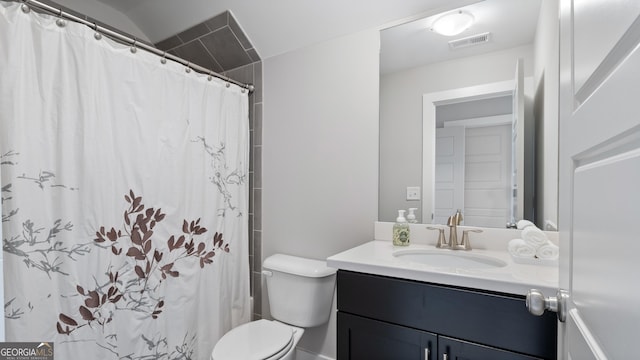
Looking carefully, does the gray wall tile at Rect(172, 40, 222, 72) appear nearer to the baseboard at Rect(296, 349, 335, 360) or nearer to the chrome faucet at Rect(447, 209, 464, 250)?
the chrome faucet at Rect(447, 209, 464, 250)

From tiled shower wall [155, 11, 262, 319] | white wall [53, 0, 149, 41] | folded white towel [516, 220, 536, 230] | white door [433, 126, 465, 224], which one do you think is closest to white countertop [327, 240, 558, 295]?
folded white towel [516, 220, 536, 230]

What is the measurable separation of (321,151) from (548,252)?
4.03 ft

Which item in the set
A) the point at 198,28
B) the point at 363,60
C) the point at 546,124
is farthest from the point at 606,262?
the point at 198,28

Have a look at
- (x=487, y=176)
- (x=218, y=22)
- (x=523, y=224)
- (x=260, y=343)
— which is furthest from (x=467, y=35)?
(x=260, y=343)

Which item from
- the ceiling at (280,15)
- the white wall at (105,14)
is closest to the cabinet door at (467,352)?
the ceiling at (280,15)

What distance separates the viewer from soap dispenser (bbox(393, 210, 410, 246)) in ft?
5.08

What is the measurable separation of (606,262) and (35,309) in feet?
5.57

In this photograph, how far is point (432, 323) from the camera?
106 cm

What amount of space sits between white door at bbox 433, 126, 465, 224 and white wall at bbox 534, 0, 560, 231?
32 centimetres

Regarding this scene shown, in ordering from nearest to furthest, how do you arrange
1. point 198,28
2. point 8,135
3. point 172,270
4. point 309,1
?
point 8,135, point 172,270, point 309,1, point 198,28

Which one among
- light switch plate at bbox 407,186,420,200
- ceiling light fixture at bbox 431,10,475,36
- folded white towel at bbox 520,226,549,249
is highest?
ceiling light fixture at bbox 431,10,475,36

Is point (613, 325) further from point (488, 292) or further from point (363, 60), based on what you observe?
point (363, 60)

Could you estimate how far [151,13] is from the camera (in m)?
2.12

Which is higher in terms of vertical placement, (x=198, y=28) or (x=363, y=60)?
(x=198, y=28)
